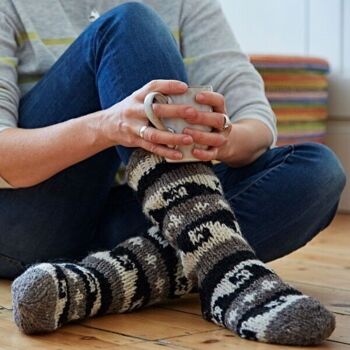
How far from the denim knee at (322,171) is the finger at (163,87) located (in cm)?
29

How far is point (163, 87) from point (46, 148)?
0.66ft

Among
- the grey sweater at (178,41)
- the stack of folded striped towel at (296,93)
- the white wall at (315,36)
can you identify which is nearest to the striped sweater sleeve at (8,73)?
the grey sweater at (178,41)

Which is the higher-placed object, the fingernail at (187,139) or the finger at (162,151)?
the fingernail at (187,139)

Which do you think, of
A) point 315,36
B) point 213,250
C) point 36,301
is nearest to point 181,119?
point 213,250

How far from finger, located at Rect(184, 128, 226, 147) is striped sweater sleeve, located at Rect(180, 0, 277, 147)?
0.79 ft

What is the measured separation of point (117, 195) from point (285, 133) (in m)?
1.01

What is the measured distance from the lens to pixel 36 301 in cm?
102

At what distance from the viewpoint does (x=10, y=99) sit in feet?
4.05

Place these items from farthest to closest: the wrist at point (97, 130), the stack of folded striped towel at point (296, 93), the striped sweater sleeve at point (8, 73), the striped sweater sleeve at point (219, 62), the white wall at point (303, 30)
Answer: the white wall at point (303, 30) → the stack of folded striped towel at point (296, 93) → the striped sweater sleeve at point (219, 62) → the striped sweater sleeve at point (8, 73) → the wrist at point (97, 130)

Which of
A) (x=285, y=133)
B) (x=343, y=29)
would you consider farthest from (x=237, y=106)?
(x=343, y=29)

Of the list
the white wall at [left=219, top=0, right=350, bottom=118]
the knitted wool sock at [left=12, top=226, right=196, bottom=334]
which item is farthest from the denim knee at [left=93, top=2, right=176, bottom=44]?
the white wall at [left=219, top=0, right=350, bottom=118]

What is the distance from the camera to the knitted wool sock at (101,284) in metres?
1.03

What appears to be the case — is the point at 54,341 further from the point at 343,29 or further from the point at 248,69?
the point at 343,29

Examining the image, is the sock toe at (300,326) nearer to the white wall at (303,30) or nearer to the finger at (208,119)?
the finger at (208,119)
